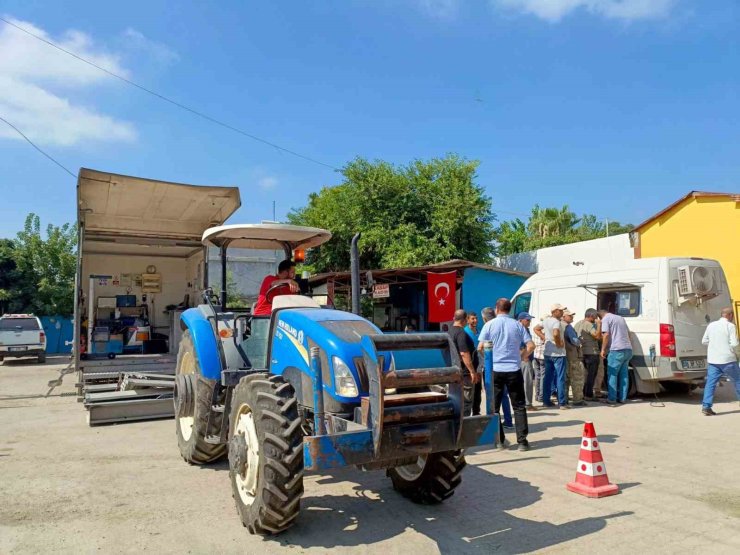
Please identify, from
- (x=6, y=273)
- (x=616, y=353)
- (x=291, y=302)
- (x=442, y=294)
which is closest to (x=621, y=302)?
(x=616, y=353)

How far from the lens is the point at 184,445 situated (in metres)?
6.20

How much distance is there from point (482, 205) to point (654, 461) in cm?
1586

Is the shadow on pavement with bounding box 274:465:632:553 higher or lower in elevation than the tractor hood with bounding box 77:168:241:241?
lower

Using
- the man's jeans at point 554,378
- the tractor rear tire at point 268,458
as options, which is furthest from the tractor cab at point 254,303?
the man's jeans at point 554,378

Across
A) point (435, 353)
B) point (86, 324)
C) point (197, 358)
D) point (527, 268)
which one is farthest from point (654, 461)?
point (527, 268)

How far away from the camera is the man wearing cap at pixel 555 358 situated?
9.61m

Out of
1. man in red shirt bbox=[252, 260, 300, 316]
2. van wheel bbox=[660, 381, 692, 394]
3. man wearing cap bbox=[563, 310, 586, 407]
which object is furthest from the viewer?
van wheel bbox=[660, 381, 692, 394]

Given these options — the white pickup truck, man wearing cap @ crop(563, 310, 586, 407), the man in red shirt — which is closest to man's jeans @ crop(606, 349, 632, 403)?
man wearing cap @ crop(563, 310, 586, 407)

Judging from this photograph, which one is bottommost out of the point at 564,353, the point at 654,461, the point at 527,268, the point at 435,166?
the point at 654,461

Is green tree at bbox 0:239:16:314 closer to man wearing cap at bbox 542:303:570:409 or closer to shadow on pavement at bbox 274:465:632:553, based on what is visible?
man wearing cap at bbox 542:303:570:409

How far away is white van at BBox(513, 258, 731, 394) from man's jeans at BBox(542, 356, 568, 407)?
1.46m

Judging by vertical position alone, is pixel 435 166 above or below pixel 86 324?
above

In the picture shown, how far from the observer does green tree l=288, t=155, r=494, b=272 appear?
20.5 metres

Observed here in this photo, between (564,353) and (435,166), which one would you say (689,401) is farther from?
(435,166)
